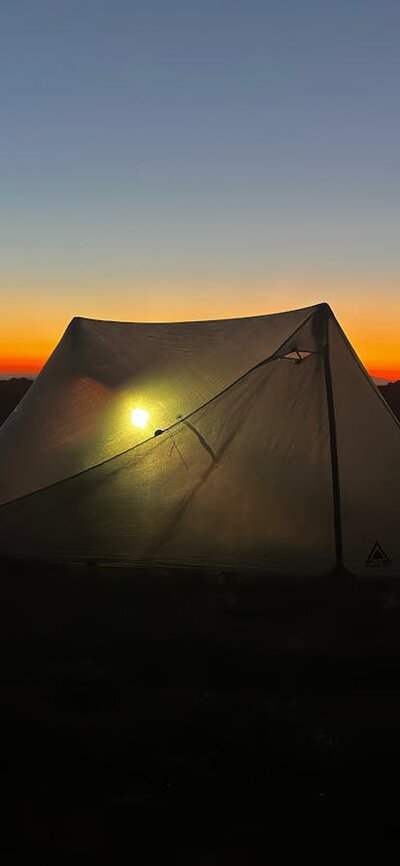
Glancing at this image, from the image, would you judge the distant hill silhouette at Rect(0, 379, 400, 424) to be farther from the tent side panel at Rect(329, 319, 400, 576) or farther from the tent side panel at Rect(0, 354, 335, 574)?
the tent side panel at Rect(0, 354, 335, 574)

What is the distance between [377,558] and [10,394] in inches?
1571

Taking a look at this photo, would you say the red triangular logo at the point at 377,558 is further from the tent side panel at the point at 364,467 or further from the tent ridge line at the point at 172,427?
the tent ridge line at the point at 172,427

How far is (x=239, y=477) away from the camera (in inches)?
267

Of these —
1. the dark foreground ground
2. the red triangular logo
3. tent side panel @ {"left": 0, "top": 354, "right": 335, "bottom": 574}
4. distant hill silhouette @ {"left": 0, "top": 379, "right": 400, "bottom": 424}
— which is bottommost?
the dark foreground ground

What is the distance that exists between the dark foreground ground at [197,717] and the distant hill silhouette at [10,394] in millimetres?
19648

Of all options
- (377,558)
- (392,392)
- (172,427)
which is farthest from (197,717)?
(392,392)

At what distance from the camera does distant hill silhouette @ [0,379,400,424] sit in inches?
1328

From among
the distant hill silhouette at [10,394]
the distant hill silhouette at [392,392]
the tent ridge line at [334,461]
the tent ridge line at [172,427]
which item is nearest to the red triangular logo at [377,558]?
the tent ridge line at [334,461]

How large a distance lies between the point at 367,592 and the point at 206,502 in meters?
1.53

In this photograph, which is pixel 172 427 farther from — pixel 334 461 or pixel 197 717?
pixel 197 717

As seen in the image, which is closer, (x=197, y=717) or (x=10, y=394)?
(x=197, y=717)

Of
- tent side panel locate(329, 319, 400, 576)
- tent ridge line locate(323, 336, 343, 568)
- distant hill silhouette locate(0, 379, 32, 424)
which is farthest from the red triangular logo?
distant hill silhouette locate(0, 379, 32, 424)

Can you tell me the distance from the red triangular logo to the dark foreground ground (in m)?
0.24

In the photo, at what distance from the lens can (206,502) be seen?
6.69 meters
